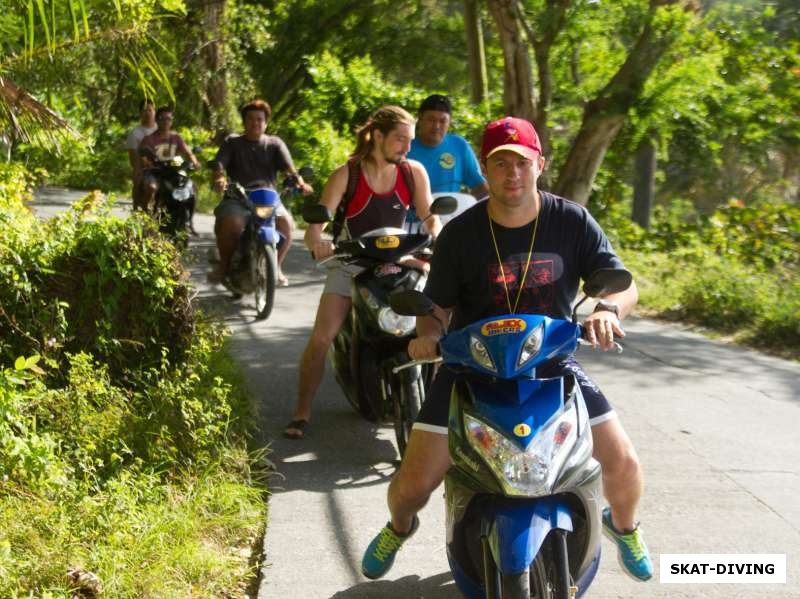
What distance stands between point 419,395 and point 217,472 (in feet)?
3.66

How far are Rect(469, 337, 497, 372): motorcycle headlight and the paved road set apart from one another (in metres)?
1.33

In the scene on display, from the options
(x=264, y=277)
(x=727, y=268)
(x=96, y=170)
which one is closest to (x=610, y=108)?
(x=727, y=268)

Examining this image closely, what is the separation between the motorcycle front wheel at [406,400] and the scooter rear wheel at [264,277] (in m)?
4.46

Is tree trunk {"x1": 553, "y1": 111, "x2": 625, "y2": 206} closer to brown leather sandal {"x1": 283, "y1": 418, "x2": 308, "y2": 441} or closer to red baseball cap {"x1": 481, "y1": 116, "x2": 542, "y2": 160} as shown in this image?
brown leather sandal {"x1": 283, "y1": 418, "x2": 308, "y2": 441}

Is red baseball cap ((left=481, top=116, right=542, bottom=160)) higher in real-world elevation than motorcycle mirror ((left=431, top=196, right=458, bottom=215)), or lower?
Answer: higher

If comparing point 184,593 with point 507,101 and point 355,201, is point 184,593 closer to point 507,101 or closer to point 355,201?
point 355,201

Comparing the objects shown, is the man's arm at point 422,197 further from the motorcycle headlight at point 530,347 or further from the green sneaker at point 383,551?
the motorcycle headlight at point 530,347

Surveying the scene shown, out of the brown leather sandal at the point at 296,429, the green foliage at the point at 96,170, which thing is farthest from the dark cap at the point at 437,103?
the green foliage at the point at 96,170

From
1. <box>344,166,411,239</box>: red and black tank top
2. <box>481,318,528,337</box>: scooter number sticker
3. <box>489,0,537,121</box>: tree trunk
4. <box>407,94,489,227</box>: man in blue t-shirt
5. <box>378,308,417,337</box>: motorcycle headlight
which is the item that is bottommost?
<box>378,308,417,337</box>: motorcycle headlight

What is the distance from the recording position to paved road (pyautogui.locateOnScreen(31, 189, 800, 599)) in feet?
15.3

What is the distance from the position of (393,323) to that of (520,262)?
208cm

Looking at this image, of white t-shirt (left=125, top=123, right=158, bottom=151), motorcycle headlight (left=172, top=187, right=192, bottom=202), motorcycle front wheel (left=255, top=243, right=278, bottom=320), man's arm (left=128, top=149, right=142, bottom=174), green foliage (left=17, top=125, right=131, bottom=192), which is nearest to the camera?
motorcycle front wheel (left=255, top=243, right=278, bottom=320)

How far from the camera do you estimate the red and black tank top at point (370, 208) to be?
6.52 meters

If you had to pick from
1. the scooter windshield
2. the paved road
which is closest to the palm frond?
the paved road
